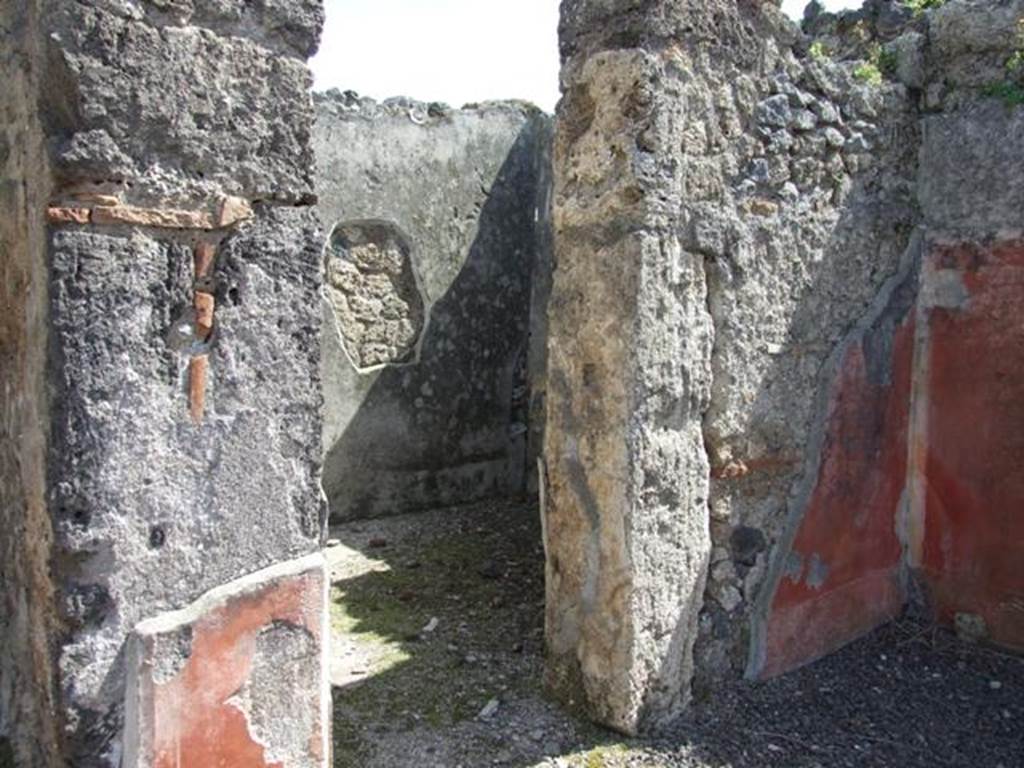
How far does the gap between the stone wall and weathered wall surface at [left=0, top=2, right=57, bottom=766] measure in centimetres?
170

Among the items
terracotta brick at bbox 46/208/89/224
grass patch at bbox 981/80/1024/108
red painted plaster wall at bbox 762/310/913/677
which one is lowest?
red painted plaster wall at bbox 762/310/913/677

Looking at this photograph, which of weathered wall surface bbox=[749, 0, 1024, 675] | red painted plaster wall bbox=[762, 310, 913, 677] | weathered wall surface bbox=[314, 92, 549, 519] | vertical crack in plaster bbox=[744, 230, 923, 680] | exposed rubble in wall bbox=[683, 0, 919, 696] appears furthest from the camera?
weathered wall surface bbox=[314, 92, 549, 519]

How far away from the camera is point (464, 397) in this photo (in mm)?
6191

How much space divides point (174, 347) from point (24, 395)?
0.25 metres

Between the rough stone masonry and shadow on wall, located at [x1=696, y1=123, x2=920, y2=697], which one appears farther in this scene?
shadow on wall, located at [x1=696, y1=123, x2=920, y2=697]

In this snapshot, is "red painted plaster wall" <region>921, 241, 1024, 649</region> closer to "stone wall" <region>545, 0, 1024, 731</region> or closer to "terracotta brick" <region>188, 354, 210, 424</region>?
"stone wall" <region>545, 0, 1024, 731</region>

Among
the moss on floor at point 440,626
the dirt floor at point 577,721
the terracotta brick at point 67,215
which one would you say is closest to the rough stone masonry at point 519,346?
the terracotta brick at point 67,215

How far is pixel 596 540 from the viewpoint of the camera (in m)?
3.04

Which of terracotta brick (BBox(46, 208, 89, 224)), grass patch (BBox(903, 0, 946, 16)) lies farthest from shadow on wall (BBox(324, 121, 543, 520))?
terracotta brick (BBox(46, 208, 89, 224))

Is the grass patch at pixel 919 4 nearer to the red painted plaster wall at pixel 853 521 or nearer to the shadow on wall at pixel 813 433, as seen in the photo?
the shadow on wall at pixel 813 433

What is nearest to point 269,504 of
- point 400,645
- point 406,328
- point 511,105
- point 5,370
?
point 5,370

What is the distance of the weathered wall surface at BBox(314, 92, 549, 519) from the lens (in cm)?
564

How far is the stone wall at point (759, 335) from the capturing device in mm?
2959

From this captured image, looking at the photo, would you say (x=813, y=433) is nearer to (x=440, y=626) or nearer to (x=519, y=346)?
(x=440, y=626)
